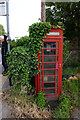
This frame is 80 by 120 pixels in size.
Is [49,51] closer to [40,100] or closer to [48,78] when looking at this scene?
A: [48,78]

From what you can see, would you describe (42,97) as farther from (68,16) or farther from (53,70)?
(68,16)

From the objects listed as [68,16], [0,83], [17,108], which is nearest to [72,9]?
[68,16]

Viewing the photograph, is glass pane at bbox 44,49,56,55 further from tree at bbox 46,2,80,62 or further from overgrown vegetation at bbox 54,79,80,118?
tree at bbox 46,2,80,62

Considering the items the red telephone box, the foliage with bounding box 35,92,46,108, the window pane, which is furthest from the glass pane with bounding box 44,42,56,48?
the foliage with bounding box 35,92,46,108

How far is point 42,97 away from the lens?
3.90 meters

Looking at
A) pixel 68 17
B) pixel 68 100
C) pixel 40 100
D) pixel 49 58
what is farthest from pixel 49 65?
pixel 68 17

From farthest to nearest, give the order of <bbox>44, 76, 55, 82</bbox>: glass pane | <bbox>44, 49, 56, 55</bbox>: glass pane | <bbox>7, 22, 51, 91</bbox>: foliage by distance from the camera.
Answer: <bbox>44, 76, 55, 82</bbox>: glass pane → <bbox>44, 49, 56, 55</bbox>: glass pane → <bbox>7, 22, 51, 91</bbox>: foliage

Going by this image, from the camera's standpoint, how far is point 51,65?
397 centimetres

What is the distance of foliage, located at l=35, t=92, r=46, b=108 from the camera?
3732mm

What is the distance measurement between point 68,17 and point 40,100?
6599 mm

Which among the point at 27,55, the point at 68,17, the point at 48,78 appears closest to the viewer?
the point at 27,55

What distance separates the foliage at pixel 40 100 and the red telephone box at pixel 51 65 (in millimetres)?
194

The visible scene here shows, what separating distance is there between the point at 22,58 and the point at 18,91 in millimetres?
1048

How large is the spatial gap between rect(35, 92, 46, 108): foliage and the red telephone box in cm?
19
